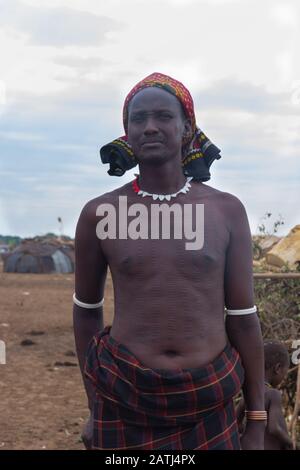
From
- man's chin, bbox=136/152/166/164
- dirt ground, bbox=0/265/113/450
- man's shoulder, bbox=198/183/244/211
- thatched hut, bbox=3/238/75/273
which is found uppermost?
thatched hut, bbox=3/238/75/273

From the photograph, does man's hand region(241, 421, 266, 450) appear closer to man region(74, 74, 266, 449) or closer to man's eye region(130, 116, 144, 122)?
man region(74, 74, 266, 449)

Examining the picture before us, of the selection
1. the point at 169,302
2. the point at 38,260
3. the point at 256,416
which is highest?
the point at 38,260

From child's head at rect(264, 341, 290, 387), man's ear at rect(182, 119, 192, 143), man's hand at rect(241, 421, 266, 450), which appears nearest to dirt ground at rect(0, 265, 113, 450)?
child's head at rect(264, 341, 290, 387)

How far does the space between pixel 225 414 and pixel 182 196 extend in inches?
28.3

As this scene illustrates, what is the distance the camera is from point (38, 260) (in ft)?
94.3

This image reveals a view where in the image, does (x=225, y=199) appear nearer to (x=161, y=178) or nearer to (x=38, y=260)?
(x=161, y=178)

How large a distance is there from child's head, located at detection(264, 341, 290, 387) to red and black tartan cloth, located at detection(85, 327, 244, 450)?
4.09ft

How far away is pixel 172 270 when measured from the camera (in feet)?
7.77

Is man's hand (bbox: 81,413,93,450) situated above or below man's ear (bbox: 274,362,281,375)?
below

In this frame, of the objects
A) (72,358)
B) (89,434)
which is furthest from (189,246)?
(72,358)

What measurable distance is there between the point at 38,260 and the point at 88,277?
1042 inches

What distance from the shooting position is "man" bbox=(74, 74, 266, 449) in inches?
90.5

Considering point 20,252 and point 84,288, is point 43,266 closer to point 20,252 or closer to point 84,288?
point 20,252

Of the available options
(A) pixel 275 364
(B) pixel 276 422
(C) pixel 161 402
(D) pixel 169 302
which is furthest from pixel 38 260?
(C) pixel 161 402
